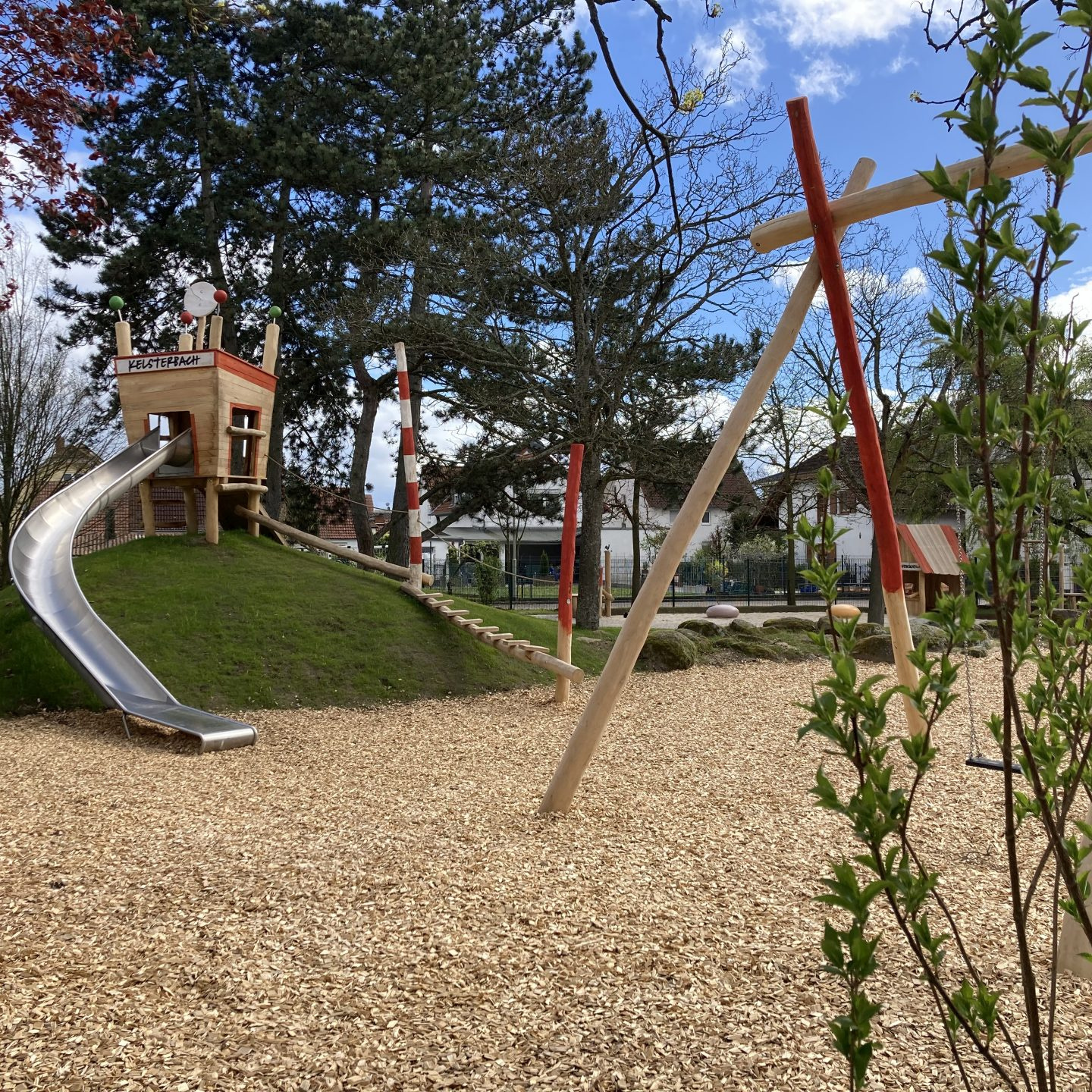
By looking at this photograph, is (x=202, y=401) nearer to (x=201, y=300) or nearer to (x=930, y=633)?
(x=201, y=300)

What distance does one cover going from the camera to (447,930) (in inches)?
134

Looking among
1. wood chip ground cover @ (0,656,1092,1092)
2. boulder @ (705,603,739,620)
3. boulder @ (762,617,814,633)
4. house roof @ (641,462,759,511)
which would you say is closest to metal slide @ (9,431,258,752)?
wood chip ground cover @ (0,656,1092,1092)

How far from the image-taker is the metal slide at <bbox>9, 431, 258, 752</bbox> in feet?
24.4

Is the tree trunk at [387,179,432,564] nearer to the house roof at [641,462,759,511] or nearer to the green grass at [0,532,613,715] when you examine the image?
the green grass at [0,532,613,715]

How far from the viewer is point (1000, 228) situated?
55.4 inches

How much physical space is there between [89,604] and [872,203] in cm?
812

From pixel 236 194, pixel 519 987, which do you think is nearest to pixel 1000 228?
pixel 519 987

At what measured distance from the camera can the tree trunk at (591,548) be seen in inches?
551

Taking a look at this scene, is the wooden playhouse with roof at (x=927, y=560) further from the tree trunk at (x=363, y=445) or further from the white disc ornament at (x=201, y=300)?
the white disc ornament at (x=201, y=300)

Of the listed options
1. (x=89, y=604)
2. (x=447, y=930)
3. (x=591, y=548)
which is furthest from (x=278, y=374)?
(x=447, y=930)

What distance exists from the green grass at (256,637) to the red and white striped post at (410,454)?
94 centimetres

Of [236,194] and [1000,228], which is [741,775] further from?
[236,194]

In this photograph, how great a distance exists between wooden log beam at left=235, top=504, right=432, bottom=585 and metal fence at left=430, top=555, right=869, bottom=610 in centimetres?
1645

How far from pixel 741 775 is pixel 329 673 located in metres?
5.04
